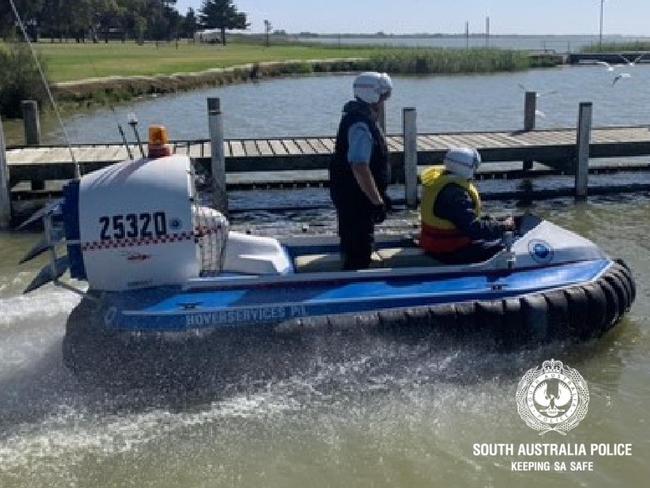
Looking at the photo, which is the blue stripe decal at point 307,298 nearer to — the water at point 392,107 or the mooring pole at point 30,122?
the mooring pole at point 30,122

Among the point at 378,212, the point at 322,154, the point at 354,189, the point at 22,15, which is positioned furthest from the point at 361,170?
the point at 22,15

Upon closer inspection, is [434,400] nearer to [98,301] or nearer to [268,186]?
[98,301]

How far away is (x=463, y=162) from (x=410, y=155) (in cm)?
512

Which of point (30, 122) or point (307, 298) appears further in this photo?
point (30, 122)

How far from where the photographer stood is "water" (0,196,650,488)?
16.0 ft

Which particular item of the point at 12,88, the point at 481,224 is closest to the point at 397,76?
the point at 12,88

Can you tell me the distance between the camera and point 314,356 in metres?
5.71

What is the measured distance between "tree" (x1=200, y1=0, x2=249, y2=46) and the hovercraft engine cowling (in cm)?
7784

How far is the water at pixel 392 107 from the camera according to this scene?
19.4m

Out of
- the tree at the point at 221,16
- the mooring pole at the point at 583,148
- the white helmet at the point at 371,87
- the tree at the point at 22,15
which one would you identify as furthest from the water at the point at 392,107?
the tree at the point at 221,16

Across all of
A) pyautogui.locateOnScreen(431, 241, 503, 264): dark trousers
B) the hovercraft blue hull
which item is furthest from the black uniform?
pyautogui.locateOnScreen(431, 241, 503, 264): dark trousers

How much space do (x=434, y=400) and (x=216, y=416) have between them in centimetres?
143

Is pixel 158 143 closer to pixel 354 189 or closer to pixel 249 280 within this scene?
pixel 249 280

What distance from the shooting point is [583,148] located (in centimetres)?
1178
